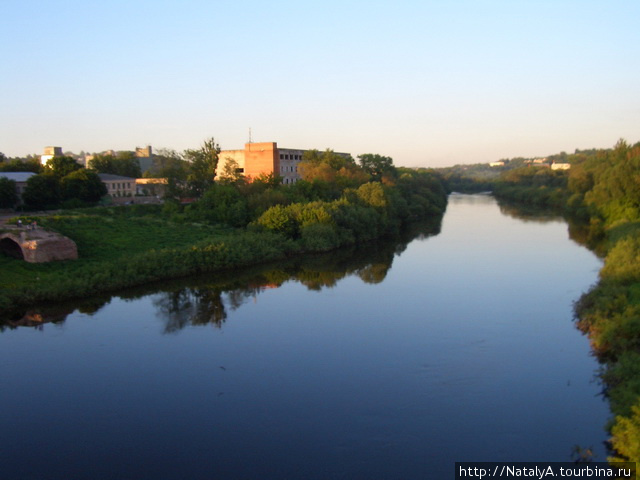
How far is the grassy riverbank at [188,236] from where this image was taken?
22.0 meters

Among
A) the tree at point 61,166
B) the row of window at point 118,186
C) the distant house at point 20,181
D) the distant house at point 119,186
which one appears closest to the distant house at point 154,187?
the distant house at point 119,186

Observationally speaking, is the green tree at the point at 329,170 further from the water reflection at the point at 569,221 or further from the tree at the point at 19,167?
the tree at the point at 19,167

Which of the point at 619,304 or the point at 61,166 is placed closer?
the point at 619,304

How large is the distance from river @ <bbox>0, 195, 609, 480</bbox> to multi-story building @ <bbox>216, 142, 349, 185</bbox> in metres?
32.8

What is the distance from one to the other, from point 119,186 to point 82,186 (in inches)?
500

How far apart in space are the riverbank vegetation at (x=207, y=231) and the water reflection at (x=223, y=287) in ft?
2.34

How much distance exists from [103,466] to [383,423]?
5702 mm

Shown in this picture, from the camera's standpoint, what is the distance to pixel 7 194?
119 ft

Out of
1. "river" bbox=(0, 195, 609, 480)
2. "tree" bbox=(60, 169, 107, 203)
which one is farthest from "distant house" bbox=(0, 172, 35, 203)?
"river" bbox=(0, 195, 609, 480)

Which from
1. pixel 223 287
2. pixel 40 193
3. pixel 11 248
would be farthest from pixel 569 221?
pixel 11 248

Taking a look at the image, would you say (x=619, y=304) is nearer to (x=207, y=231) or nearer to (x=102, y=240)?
(x=102, y=240)

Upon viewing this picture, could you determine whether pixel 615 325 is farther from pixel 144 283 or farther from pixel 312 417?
pixel 144 283

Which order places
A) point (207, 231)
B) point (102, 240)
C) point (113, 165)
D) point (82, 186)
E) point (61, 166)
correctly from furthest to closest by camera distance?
point (113, 165) → point (61, 166) → point (82, 186) → point (207, 231) → point (102, 240)

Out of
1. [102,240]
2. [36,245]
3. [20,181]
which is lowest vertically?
[102,240]
